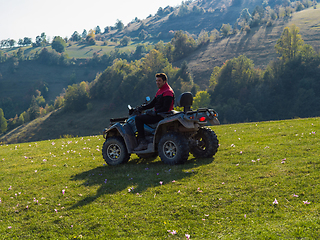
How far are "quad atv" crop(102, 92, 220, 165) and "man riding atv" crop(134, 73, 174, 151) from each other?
0.22 meters

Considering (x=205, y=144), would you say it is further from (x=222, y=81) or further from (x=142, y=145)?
(x=222, y=81)

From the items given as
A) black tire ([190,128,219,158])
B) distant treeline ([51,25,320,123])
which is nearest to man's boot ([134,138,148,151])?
black tire ([190,128,219,158])

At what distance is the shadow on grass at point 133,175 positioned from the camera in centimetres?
758

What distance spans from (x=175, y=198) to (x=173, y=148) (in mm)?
2981

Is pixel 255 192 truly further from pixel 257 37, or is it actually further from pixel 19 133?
pixel 257 37

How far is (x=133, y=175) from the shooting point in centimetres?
877

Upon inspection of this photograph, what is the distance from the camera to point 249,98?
86.6 meters

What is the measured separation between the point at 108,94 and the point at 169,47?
42.9m

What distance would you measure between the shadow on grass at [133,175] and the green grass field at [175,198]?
0.03m

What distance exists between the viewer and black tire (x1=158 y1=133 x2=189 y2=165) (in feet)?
29.8

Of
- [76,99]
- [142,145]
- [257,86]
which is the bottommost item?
[257,86]

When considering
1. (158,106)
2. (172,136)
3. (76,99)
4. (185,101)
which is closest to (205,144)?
(172,136)

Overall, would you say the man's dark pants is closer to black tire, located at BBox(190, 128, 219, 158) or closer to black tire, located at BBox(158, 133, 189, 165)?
black tire, located at BBox(158, 133, 189, 165)

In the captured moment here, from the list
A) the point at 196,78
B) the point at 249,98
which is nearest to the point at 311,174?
the point at 249,98
